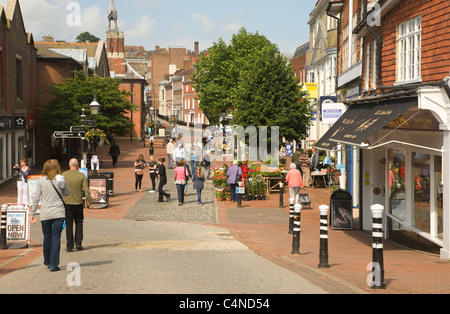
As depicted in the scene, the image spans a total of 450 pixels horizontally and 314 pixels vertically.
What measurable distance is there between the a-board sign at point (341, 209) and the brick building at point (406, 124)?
401mm

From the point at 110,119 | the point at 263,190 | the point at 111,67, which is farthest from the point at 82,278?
the point at 111,67

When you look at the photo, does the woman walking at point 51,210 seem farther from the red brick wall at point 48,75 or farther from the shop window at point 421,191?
the red brick wall at point 48,75

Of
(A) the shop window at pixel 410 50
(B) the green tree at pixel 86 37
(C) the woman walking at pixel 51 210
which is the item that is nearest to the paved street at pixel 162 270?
(C) the woman walking at pixel 51 210

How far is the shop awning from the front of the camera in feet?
39.0

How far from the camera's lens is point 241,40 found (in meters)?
60.6

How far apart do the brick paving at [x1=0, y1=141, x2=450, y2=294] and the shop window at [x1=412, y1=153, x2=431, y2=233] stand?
0.67 m

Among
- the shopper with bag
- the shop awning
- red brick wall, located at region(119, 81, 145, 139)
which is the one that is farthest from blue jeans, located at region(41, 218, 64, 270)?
red brick wall, located at region(119, 81, 145, 139)

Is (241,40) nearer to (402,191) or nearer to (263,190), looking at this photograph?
(263,190)

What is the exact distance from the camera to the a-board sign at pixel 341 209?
1659cm

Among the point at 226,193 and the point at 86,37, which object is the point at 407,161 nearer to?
the point at 226,193

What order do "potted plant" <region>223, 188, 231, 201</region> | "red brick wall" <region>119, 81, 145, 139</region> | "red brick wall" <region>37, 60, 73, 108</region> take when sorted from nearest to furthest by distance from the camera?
"potted plant" <region>223, 188, 231, 201</region>
"red brick wall" <region>37, 60, 73, 108</region>
"red brick wall" <region>119, 81, 145, 139</region>

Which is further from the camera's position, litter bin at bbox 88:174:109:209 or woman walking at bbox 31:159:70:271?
litter bin at bbox 88:174:109:209

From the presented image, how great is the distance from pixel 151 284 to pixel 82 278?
128 centimetres

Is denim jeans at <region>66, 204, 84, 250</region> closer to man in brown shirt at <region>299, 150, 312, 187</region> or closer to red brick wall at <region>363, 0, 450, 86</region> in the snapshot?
red brick wall at <region>363, 0, 450, 86</region>
